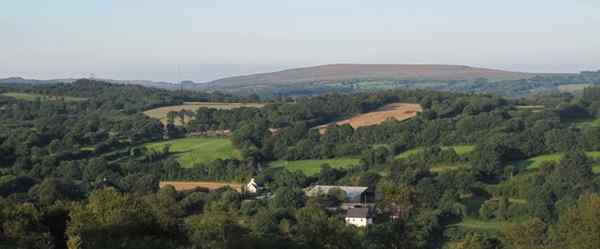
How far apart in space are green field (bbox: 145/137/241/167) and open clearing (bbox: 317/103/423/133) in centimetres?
921

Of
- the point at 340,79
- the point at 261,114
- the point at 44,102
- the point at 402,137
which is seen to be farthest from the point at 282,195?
the point at 340,79

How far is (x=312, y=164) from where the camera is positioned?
58625 mm

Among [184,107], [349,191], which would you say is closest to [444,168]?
[349,191]

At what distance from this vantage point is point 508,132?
2414 inches

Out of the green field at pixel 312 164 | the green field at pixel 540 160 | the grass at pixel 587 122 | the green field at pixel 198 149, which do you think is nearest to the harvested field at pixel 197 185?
the green field at pixel 198 149

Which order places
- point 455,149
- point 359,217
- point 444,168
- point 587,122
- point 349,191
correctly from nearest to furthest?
1. point 359,217
2. point 349,191
3. point 444,168
4. point 455,149
5. point 587,122

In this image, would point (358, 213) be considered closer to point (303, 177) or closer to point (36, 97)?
point (303, 177)

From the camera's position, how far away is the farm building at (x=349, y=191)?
47278 mm

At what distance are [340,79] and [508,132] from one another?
447 feet

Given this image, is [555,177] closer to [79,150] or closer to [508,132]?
[508,132]

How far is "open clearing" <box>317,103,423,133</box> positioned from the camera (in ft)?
232

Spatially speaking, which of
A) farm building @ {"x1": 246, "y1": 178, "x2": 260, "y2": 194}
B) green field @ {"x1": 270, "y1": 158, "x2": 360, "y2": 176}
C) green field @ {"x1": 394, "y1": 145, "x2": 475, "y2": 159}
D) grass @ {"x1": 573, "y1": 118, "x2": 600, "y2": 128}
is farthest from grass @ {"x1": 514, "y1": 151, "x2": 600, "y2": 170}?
farm building @ {"x1": 246, "y1": 178, "x2": 260, "y2": 194}

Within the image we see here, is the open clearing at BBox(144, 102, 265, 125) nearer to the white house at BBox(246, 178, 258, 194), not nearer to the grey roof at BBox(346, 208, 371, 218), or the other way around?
the white house at BBox(246, 178, 258, 194)

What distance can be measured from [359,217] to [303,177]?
11.3m
